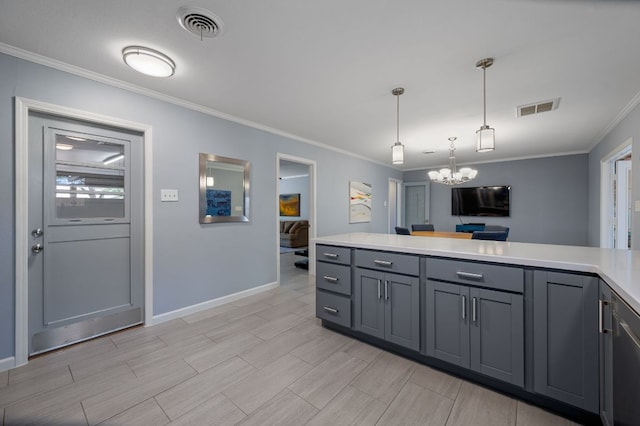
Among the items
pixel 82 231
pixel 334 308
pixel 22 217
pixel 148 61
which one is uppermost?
pixel 148 61

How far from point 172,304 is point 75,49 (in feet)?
7.78

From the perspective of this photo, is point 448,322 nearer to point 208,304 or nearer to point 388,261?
point 388,261

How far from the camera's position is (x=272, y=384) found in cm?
174

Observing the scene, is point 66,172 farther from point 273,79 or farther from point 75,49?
point 273,79

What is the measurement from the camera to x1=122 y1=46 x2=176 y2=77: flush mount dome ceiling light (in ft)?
6.28

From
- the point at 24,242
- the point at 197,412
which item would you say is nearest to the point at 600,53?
the point at 197,412

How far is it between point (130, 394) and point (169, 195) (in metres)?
1.78

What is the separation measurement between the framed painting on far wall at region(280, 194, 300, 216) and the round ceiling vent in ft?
25.3

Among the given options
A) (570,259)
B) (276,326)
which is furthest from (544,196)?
(276,326)

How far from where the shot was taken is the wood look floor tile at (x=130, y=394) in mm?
1483

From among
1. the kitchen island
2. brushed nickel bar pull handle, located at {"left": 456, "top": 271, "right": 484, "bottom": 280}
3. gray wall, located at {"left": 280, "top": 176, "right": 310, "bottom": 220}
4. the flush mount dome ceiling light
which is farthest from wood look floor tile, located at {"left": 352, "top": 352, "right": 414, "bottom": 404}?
gray wall, located at {"left": 280, "top": 176, "right": 310, "bottom": 220}

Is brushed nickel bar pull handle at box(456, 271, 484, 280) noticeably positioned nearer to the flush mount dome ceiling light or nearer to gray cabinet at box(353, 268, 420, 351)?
gray cabinet at box(353, 268, 420, 351)

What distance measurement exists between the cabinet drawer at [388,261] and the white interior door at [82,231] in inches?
86.8

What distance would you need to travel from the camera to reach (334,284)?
2.43m
